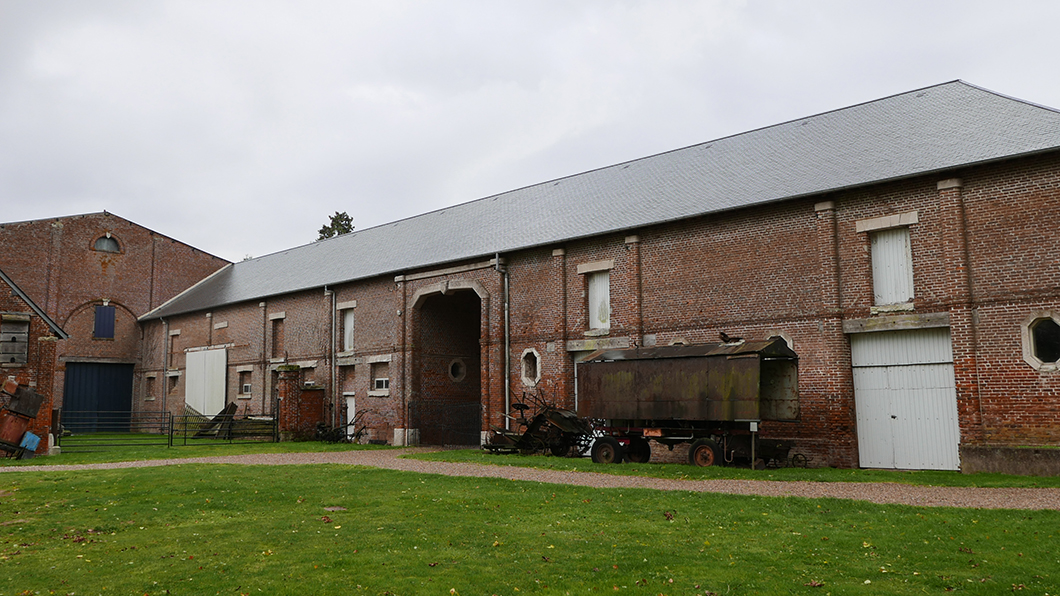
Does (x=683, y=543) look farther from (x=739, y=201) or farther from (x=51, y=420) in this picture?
(x=51, y=420)

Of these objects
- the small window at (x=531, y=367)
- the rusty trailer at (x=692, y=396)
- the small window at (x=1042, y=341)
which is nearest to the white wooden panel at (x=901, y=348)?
the small window at (x=1042, y=341)

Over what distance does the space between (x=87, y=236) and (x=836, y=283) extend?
34.9 meters

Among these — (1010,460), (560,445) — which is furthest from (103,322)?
(1010,460)

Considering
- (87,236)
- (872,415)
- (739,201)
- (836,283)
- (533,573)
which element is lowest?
(533,573)

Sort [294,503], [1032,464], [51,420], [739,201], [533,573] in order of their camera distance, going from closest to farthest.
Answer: [533,573], [294,503], [1032,464], [739,201], [51,420]

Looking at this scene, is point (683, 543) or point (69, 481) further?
point (69, 481)

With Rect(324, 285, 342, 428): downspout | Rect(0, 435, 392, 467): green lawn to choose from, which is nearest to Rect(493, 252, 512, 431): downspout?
Rect(0, 435, 392, 467): green lawn

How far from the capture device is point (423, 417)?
25.7 m

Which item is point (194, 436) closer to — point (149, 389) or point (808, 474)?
point (149, 389)

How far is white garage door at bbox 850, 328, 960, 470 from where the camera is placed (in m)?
15.2

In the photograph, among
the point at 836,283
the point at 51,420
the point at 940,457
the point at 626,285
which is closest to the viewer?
the point at 940,457

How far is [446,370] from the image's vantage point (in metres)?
26.7

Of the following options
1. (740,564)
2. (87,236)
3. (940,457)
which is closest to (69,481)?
(740,564)

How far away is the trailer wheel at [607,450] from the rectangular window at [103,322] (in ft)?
98.9
